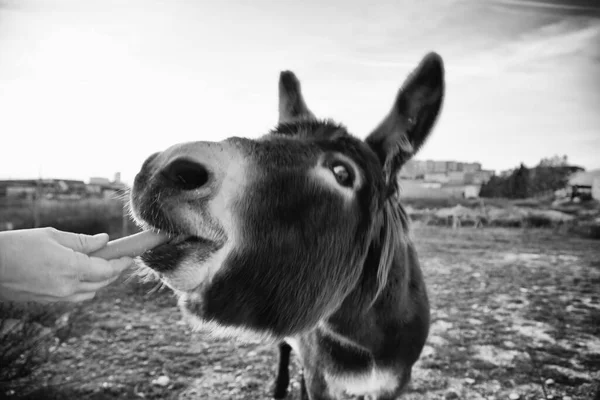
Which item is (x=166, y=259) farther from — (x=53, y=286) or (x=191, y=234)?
(x=53, y=286)

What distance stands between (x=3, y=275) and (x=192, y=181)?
2.47 ft

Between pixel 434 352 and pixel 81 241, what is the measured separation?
3.84 meters

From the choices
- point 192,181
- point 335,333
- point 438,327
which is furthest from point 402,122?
point 438,327

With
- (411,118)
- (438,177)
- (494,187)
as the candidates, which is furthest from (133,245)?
(494,187)

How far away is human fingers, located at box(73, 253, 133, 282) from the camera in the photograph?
1271 millimetres

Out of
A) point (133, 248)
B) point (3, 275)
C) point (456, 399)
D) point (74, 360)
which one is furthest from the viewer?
point (74, 360)

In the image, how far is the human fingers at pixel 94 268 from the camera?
127cm

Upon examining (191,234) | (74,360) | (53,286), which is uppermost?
(191,234)

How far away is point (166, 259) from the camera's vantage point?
4.17 feet

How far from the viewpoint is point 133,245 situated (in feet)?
4.33

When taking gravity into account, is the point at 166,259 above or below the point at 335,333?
above

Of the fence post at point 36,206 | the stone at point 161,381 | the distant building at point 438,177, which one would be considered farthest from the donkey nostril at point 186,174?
the distant building at point 438,177

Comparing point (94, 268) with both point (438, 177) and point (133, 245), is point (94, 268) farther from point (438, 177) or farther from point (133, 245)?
point (438, 177)

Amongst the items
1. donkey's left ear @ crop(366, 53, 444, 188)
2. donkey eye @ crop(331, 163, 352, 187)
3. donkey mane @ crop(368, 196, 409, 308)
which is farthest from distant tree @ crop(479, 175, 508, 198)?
donkey eye @ crop(331, 163, 352, 187)
